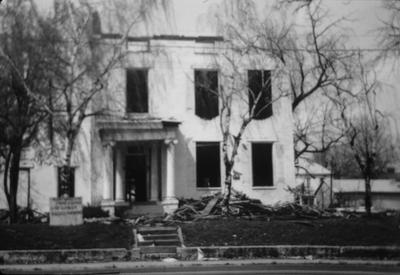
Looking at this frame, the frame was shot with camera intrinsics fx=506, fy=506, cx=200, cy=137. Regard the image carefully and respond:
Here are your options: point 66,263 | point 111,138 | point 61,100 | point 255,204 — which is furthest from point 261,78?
point 66,263

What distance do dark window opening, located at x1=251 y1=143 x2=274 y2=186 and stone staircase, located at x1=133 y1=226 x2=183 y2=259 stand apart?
7732 mm

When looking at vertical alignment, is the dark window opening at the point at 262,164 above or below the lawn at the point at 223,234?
above

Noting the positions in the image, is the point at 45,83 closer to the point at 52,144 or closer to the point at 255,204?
the point at 52,144

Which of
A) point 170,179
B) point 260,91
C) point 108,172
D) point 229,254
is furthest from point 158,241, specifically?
point 260,91

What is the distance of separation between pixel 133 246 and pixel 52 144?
873 cm

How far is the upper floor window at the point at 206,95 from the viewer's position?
2539 centimetres

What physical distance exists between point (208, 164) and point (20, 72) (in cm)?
984

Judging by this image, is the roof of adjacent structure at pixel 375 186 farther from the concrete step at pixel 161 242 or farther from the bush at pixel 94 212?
the concrete step at pixel 161 242

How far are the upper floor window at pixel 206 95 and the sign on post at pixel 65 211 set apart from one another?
8.54m

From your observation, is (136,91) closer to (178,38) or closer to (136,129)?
(136,129)

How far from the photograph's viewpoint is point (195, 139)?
2530 cm

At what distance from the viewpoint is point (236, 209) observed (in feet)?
74.4

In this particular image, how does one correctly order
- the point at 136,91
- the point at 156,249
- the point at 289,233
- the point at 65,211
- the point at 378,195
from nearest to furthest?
the point at 156,249
the point at 289,233
the point at 65,211
the point at 136,91
the point at 378,195

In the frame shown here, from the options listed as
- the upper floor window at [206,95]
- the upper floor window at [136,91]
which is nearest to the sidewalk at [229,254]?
the upper floor window at [136,91]
